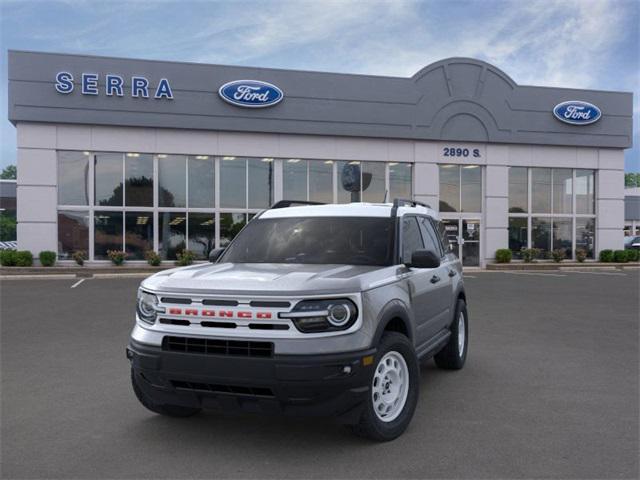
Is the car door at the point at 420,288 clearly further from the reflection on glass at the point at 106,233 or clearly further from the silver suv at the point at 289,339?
the reflection on glass at the point at 106,233

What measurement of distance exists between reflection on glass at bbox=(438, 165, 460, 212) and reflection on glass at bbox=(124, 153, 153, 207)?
13148 mm

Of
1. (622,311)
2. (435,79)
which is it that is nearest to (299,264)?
(622,311)

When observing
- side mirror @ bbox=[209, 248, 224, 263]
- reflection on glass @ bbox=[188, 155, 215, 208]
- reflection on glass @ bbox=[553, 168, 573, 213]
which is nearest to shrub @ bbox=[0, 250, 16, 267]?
reflection on glass @ bbox=[188, 155, 215, 208]

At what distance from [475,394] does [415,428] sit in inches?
51.1

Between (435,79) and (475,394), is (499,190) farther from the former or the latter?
(475,394)

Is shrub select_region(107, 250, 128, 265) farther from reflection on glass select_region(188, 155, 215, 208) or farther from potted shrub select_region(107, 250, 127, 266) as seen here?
reflection on glass select_region(188, 155, 215, 208)

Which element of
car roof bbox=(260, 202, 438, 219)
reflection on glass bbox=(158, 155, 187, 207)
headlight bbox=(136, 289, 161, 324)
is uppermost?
reflection on glass bbox=(158, 155, 187, 207)

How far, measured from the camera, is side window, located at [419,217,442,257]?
6320mm

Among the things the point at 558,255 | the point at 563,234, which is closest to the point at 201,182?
the point at 558,255

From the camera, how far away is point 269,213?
616 centimetres

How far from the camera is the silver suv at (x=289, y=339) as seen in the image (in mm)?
3920

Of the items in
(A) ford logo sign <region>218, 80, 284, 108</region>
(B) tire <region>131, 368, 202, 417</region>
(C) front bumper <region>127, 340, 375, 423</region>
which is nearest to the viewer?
(C) front bumper <region>127, 340, 375, 423</region>

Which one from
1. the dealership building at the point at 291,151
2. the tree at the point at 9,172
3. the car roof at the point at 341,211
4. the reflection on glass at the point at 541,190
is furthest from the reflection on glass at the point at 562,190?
the tree at the point at 9,172

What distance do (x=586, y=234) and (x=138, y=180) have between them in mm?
21735
